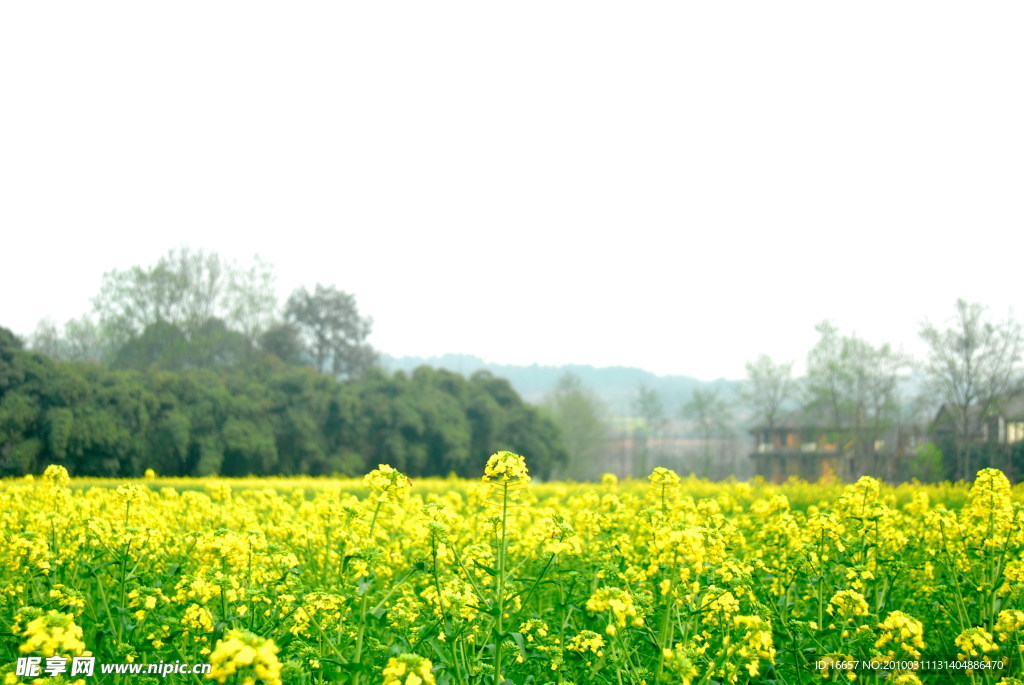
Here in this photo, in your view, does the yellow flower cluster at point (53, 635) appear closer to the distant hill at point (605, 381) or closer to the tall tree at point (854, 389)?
the tall tree at point (854, 389)

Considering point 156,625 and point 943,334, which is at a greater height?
point 943,334

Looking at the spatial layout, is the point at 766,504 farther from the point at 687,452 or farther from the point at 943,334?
the point at 687,452

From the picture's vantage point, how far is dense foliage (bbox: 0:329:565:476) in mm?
16281

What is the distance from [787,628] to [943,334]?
24.2 meters

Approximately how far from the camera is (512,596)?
3170mm

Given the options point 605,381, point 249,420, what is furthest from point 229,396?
→ point 605,381

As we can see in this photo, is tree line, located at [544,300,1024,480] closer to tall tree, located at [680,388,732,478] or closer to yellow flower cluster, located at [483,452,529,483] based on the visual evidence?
tall tree, located at [680,388,732,478]

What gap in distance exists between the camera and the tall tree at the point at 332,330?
38156mm

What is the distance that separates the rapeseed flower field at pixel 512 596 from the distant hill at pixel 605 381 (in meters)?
59.4

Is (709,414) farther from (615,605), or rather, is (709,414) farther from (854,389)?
(615,605)

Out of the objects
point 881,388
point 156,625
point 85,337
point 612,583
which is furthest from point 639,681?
point 881,388

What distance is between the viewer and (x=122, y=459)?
62.8 feet

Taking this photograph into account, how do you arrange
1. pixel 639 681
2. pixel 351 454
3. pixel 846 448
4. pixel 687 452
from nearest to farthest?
pixel 639 681
pixel 351 454
pixel 846 448
pixel 687 452

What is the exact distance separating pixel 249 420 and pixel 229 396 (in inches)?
40.7
